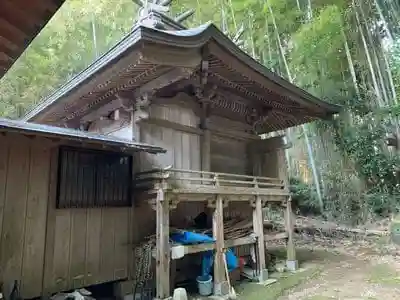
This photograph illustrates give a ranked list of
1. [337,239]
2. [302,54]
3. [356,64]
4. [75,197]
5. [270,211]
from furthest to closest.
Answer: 1. [270,211]
2. [356,64]
3. [302,54]
4. [337,239]
5. [75,197]

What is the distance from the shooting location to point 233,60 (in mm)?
5660

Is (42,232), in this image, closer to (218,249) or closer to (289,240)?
(218,249)

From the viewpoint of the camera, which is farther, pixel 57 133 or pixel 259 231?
pixel 259 231

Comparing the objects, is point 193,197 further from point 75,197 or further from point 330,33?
point 330,33

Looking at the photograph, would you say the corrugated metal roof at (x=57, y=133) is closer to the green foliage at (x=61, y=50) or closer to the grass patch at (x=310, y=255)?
the grass patch at (x=310, y=255)

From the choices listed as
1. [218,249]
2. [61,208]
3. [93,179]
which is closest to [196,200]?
[218,249]

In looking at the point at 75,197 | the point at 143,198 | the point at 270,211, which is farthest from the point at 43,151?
the point at 270,211

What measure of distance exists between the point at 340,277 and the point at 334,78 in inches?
402

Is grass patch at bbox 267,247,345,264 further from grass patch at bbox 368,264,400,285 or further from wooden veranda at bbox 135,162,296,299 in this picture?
wooden veranda at bbox 135,162,296,299

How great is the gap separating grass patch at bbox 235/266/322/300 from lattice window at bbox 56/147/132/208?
8.74 ft

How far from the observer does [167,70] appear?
5.39 metres

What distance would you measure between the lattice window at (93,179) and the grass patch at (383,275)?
5.19 metres

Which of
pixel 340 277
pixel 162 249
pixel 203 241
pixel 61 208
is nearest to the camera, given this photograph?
pixel 61 208

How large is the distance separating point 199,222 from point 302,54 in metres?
8.74
